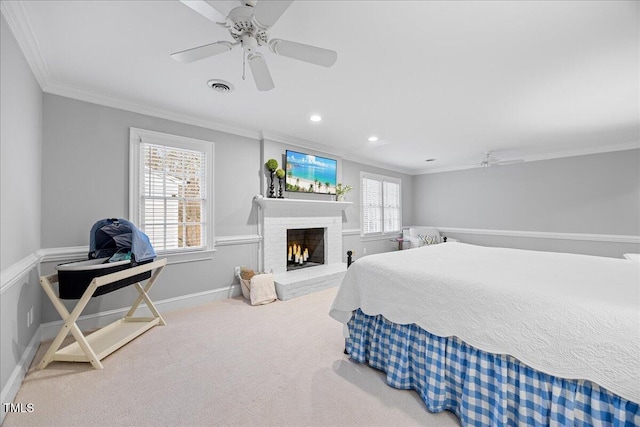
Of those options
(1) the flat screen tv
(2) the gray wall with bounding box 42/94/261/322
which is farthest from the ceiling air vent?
(1) the flat screen tv

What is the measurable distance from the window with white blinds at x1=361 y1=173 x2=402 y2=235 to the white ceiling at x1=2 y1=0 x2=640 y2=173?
2.21 metres

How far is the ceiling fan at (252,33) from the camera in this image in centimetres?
132

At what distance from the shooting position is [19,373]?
184 cm

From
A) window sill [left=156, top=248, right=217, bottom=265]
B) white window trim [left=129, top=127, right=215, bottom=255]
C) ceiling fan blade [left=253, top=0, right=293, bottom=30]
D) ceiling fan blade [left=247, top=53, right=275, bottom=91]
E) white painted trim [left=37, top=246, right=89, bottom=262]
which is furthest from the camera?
window sill [left=156, top=248, right=217, bottom=265]

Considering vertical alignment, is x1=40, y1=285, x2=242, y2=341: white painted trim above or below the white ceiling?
below

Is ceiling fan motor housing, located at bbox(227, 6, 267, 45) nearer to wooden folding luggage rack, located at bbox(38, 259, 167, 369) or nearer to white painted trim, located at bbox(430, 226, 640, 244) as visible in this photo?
wooden folding luggage rack, located at bbox(38, 259, 167, 369)

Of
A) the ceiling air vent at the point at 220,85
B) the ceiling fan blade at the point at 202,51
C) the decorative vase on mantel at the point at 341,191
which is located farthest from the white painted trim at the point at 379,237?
the ceiling fan blade at the point at 202,51

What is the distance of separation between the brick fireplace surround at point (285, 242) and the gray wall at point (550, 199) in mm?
3598

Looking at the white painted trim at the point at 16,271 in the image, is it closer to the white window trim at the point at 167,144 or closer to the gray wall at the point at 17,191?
the gray wall at the point at 17,191

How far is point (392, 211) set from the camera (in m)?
6.69

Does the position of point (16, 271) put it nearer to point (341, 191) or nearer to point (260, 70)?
point (260, 70)

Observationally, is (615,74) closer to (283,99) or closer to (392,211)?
(283,99)

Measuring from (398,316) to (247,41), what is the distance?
2031 millimetres

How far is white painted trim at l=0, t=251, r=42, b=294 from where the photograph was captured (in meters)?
1.56
